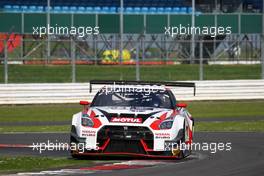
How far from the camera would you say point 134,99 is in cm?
1450

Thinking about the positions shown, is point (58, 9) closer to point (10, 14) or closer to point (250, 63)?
point (10, 14)

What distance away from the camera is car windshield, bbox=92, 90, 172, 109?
14.4m

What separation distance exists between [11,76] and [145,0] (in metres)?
23.2

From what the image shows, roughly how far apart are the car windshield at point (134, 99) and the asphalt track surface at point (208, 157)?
1051 millimetres

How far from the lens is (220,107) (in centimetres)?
3016

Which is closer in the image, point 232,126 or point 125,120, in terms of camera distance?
point 125,120

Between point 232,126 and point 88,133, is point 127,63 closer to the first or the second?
point 232,126

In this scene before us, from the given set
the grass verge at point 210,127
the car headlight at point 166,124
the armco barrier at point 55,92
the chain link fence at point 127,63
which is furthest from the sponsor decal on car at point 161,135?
the chain link fence at point 127,63

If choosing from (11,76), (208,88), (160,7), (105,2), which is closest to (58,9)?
(105,2)

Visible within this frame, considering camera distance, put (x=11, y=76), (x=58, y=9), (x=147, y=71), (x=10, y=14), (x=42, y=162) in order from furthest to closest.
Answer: (x=58, y=9)
(x=10, y=14)
(x=147, y=71)
(x=11, y=76)
(x=42, y=162)

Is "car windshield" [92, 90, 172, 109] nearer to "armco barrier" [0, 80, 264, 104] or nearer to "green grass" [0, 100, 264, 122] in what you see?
"green grass" [0, 100, 264, 122]

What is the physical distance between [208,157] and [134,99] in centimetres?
157

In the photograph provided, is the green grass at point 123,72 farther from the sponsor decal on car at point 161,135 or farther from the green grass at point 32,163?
the sponsor decal on car at point 161,135

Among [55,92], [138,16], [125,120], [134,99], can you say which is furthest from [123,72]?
[125,120]
